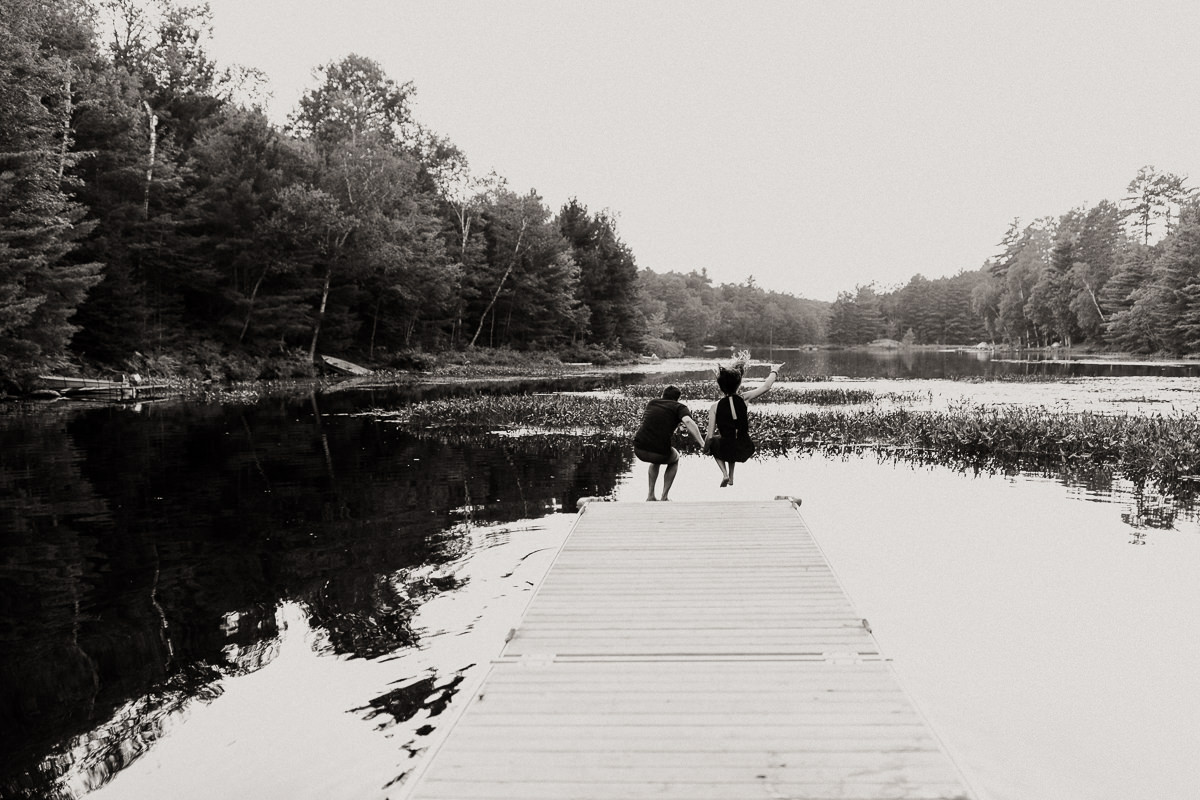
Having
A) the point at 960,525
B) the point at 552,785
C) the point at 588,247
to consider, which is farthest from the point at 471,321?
the point at 552,785

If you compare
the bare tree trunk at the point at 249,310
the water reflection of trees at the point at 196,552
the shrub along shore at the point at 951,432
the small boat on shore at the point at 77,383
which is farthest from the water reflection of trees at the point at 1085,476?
the bare tree trunk at the point at 249,310

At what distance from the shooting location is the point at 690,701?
4578 mm

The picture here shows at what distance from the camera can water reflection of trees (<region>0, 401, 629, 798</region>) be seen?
5711 millimetres

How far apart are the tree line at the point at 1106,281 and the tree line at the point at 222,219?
187 ft

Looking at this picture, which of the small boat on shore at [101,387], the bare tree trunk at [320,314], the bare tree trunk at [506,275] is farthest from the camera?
the bare tree trunk at [506,275]

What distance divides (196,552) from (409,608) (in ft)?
12.0

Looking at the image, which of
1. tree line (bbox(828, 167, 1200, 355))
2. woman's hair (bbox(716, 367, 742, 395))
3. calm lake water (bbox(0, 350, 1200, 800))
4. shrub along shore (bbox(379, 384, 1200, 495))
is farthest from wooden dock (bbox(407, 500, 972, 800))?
tree line (bbox(828, 167, 1200, 355))

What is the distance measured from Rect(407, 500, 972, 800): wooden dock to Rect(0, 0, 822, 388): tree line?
27.4 metres

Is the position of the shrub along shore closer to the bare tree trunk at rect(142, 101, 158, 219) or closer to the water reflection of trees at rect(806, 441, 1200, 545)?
the water reflection of trees at rect(806, 441, 1200, 545)

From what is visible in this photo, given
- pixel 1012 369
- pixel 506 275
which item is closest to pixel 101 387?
pixel 506 275

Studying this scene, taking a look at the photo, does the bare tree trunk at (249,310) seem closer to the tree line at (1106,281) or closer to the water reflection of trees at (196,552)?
the water reflection of trees at (196,552)

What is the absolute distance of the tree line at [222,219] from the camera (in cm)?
2830

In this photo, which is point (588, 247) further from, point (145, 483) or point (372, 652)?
point (372, 652)

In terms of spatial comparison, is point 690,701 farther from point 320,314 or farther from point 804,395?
point 320,314
